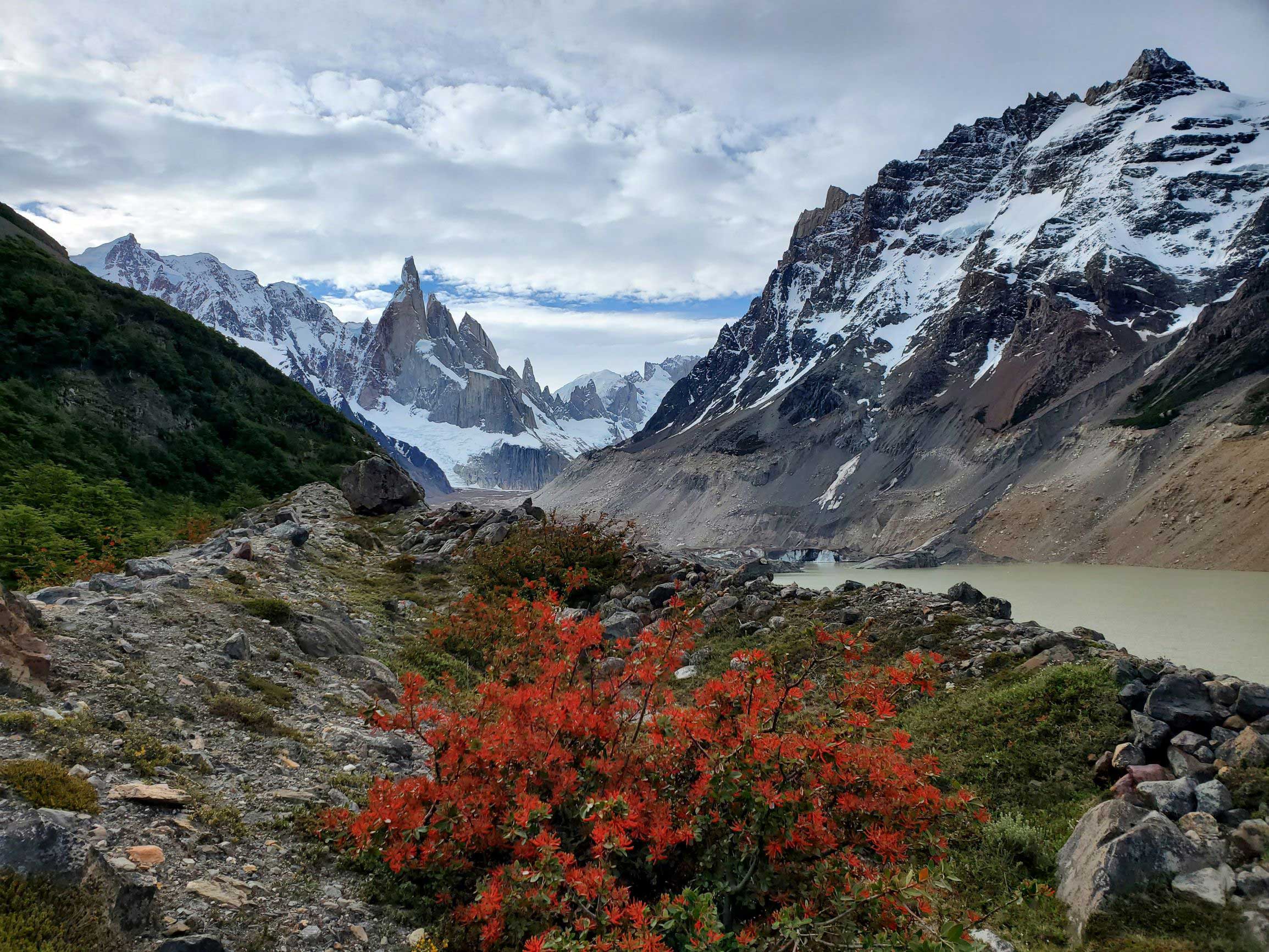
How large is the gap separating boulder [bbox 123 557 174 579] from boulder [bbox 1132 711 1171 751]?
46.7 ft

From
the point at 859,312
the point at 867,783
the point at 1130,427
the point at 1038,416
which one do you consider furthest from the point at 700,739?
the point at 859,312

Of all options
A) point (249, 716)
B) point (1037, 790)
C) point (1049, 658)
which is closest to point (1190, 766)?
point (1037, 790)

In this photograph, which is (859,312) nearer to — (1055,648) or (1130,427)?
(1130,427)

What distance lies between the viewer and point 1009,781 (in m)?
8.25

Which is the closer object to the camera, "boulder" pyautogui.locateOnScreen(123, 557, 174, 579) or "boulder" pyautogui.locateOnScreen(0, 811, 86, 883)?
"boulder" pyautogui.locateOnScreen(0, 811, 86, 883)

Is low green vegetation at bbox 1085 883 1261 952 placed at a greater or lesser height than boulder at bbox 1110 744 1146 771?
lesser

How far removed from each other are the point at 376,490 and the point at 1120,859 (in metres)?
30.0

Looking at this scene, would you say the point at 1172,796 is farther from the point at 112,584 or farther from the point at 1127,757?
the point at 112,584

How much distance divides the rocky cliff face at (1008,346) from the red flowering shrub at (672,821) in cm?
7890

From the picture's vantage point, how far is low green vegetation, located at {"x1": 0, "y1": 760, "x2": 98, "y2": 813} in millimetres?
4629

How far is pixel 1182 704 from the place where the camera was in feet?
26.2

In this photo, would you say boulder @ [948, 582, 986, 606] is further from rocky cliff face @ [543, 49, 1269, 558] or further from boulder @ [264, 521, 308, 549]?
rocky cliff face @ [543, 49, 1269, 558]

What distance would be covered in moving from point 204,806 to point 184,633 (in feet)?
14.4

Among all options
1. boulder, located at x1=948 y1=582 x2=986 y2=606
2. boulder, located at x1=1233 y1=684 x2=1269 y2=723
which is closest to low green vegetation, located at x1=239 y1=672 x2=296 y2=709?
boulder, located at x1=1233 y1=684 x2=1269 y2=723
